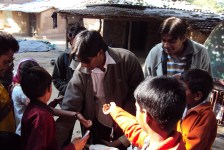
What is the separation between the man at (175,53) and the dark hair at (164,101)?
3.38ft

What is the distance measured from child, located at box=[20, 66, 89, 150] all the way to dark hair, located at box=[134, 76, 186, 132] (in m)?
0.68

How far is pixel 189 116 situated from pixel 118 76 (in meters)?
0.73

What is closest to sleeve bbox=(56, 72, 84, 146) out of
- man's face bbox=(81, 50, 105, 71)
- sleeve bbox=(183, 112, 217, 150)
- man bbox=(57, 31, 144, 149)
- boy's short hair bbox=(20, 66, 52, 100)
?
man bbox=(57, 31, 144, 149)

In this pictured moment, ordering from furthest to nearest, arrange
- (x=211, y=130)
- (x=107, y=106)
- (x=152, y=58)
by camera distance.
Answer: (x=152, y=58)
(x=107, y=106)
(x=211, y=130)

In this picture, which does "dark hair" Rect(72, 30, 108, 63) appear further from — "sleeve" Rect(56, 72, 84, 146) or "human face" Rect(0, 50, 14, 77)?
"human face" Rect(0, 50, 14, 77)

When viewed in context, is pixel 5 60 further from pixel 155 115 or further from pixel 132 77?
pixel 155 115

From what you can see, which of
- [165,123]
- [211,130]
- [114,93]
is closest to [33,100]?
[114,93]

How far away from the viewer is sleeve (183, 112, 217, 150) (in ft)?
5.55

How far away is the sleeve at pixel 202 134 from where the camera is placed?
1.69m

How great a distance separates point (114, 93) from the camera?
2338 mm

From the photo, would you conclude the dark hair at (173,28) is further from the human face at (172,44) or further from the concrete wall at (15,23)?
the concrete wall at (15,23)

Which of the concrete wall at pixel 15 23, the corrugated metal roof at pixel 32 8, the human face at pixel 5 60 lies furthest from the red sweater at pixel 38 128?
the concrete wall at pixel 15 23

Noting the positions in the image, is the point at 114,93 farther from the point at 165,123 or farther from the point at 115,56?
the point at 165,123

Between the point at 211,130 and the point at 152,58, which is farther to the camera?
the point at 152,58
